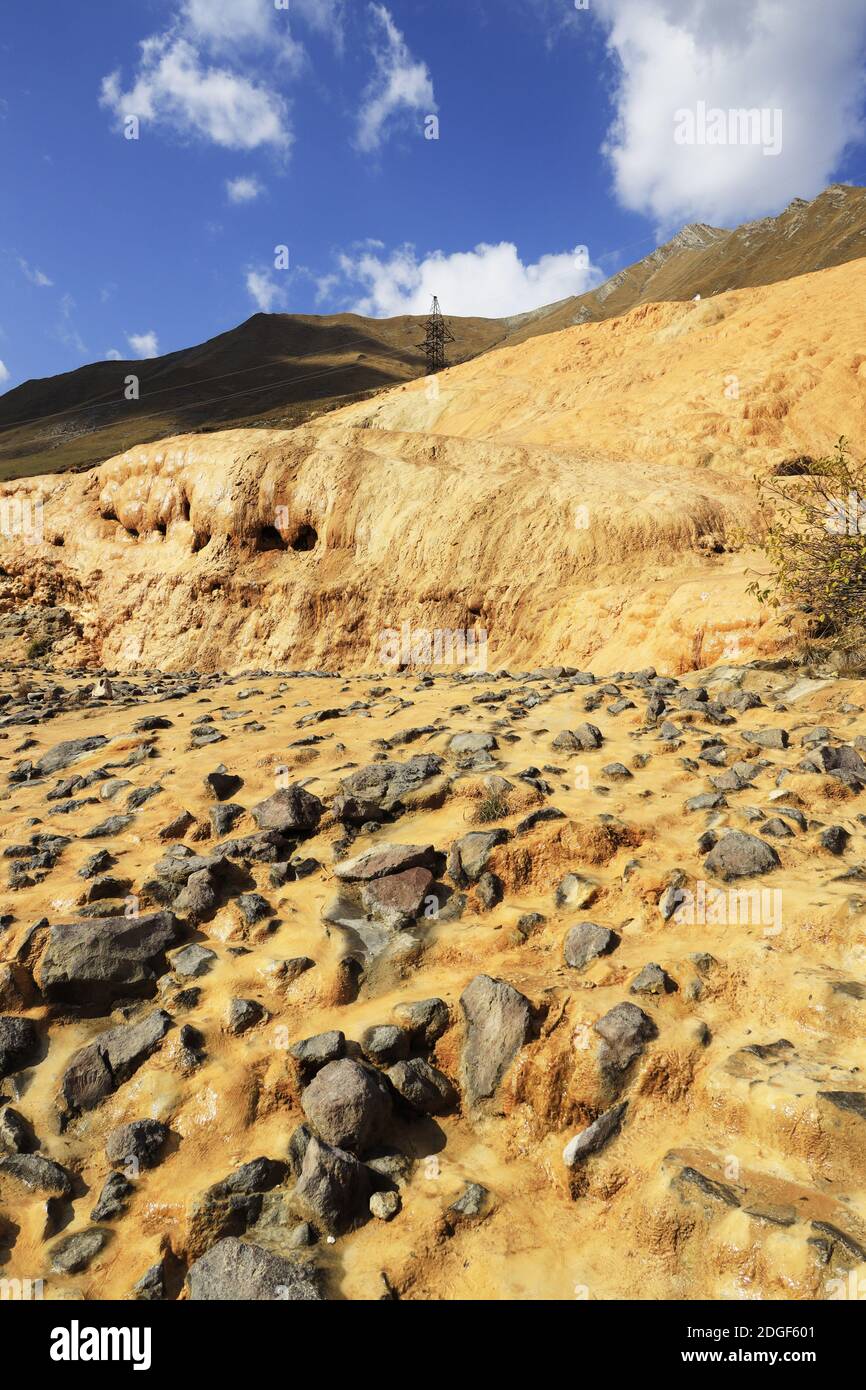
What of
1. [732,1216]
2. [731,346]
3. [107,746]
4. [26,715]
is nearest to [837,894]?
[732,1216]

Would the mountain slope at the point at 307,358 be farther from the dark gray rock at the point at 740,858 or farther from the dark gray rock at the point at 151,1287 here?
the dark gray rock at the point at 151,1287

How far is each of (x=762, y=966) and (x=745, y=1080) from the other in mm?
883

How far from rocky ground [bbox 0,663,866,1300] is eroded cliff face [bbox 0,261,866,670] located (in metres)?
7.06

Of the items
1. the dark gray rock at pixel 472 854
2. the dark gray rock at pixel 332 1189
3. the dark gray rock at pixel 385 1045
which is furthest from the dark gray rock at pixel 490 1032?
the dark gray rock at pixel 472 854

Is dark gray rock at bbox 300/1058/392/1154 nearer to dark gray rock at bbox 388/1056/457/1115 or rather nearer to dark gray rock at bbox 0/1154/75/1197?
dark gray rock at bbox 388/1056/457/1115

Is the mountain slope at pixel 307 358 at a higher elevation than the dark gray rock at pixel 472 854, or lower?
higher

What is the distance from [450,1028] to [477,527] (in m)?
15.3

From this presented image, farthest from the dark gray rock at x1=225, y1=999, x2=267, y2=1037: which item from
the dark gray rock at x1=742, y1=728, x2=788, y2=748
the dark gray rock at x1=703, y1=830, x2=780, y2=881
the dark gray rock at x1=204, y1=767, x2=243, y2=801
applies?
the dark gray rock at x1=742, y1=728, x2=788, y2=748

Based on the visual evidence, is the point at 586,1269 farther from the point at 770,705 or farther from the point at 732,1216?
the point at 770,705

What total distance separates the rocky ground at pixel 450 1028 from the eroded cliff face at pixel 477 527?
23.2 feet

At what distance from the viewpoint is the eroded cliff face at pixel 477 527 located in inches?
662

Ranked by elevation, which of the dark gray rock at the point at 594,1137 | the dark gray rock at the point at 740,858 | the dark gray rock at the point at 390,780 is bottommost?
the dark gray rock at the point at 594,1137

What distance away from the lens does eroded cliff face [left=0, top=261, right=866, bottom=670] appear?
16812mm

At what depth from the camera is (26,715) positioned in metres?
13.2
